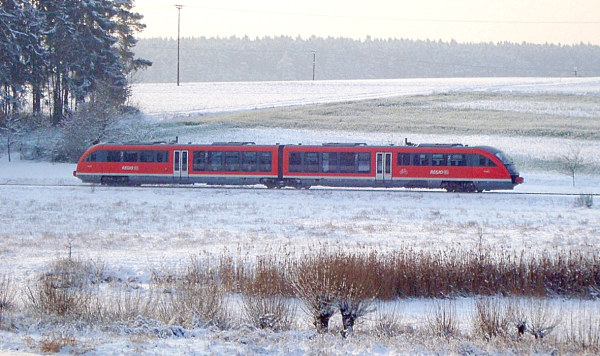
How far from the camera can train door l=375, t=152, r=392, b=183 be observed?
35000 mm

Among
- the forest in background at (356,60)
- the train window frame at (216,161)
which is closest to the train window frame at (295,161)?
the train window frame at (216,161)

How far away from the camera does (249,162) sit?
36219 millimetres

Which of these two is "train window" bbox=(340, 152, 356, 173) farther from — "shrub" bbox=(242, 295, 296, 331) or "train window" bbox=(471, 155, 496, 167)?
"shrub" bbox=(242, 295, 296, 331)

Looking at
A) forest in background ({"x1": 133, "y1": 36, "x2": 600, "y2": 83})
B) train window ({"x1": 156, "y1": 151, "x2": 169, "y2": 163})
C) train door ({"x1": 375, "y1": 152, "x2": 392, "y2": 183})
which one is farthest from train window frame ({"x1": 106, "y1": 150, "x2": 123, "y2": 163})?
forest in background ({"x1": 133, "y1": 36, "x2": 600, "y2": 83})

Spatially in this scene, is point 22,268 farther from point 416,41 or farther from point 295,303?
point 416,41

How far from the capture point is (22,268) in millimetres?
15297

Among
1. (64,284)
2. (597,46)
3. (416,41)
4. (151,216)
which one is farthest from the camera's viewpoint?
(416,41)

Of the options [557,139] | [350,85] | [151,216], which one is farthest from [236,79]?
[151,216]

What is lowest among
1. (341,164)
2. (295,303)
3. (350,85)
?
(295,303)

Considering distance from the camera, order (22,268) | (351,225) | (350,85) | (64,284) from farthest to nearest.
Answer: (350,85) < (351,225) < (22,268) < (64,284)

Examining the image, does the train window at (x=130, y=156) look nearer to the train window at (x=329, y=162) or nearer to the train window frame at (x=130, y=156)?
the train window frame at (x=130, y=156)

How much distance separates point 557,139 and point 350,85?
46.3 metres

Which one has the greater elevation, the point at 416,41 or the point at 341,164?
the point at 416,41

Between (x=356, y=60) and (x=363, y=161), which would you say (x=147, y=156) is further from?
(x=356, y=60)
